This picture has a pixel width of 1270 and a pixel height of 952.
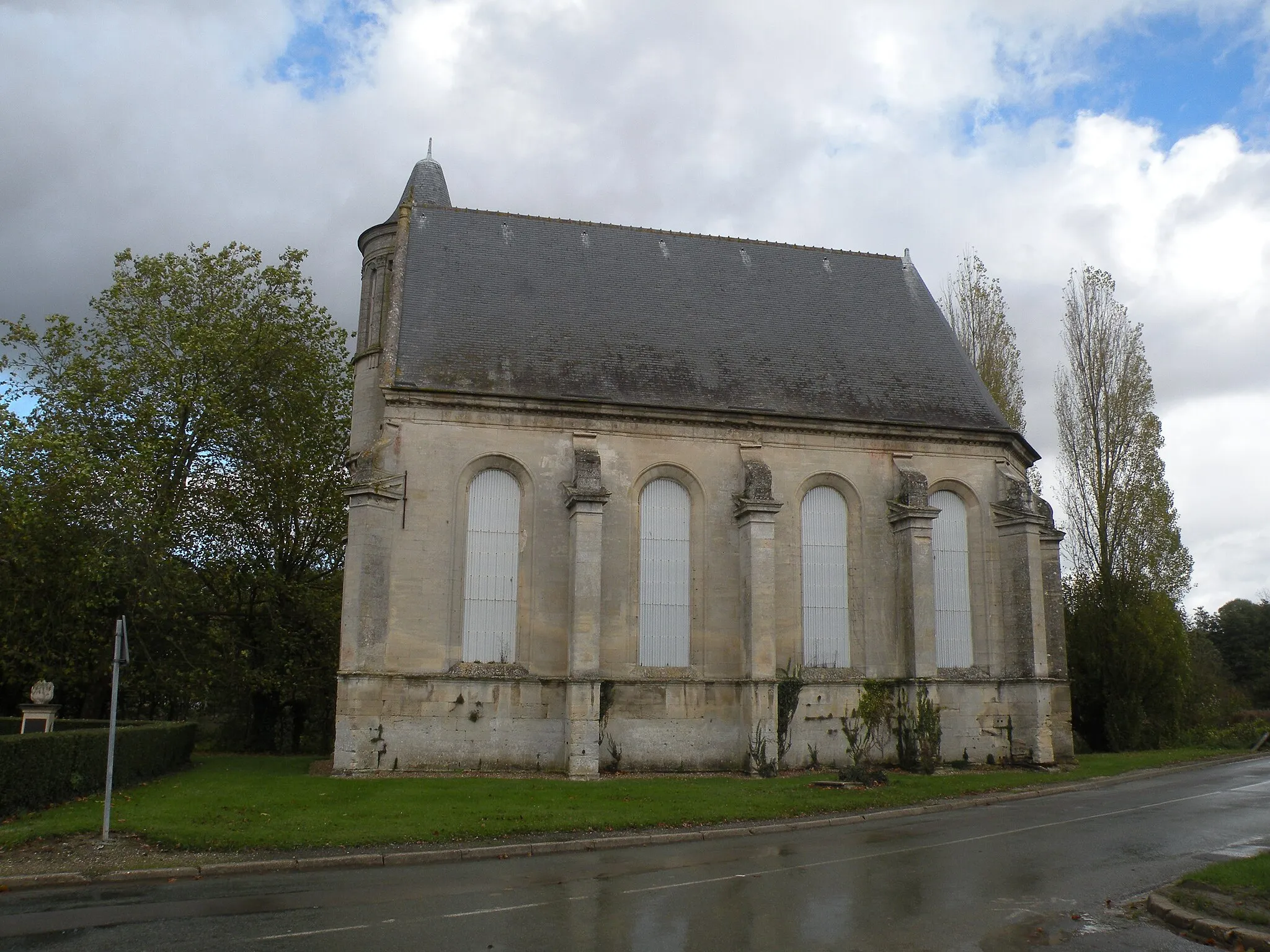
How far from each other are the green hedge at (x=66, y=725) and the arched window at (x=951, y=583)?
18304 mm

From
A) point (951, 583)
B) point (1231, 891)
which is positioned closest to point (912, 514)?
point (951, 583)

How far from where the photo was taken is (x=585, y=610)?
2039 centimetres

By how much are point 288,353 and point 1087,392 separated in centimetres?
2607

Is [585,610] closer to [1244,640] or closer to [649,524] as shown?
[649,524]

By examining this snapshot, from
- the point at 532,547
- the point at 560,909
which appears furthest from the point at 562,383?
the point at 560,909

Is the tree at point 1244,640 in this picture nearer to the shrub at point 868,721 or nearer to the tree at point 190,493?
the shrub at point 868,721

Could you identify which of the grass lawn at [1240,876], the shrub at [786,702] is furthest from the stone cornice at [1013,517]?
the grass lawn at [1240,876]

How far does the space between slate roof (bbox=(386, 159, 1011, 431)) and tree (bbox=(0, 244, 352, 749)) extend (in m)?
5.67

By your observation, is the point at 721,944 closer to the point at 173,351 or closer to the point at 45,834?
the point at 45,834

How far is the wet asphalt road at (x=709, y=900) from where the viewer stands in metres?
7.84

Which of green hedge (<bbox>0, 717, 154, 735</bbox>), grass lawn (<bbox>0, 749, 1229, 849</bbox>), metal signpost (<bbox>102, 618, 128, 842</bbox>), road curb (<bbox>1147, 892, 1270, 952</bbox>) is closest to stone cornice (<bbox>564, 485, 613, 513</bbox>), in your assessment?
grass lawn (<bbox>0, 749, 1229, 849</bbox>)

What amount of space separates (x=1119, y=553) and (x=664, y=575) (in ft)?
58.1

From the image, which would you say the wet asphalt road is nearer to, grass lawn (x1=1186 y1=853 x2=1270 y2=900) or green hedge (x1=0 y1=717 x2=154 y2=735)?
grass lawn (x1=1186 y1=853 x2=1270 y2=900)

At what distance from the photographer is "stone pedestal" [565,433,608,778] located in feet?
65.0
